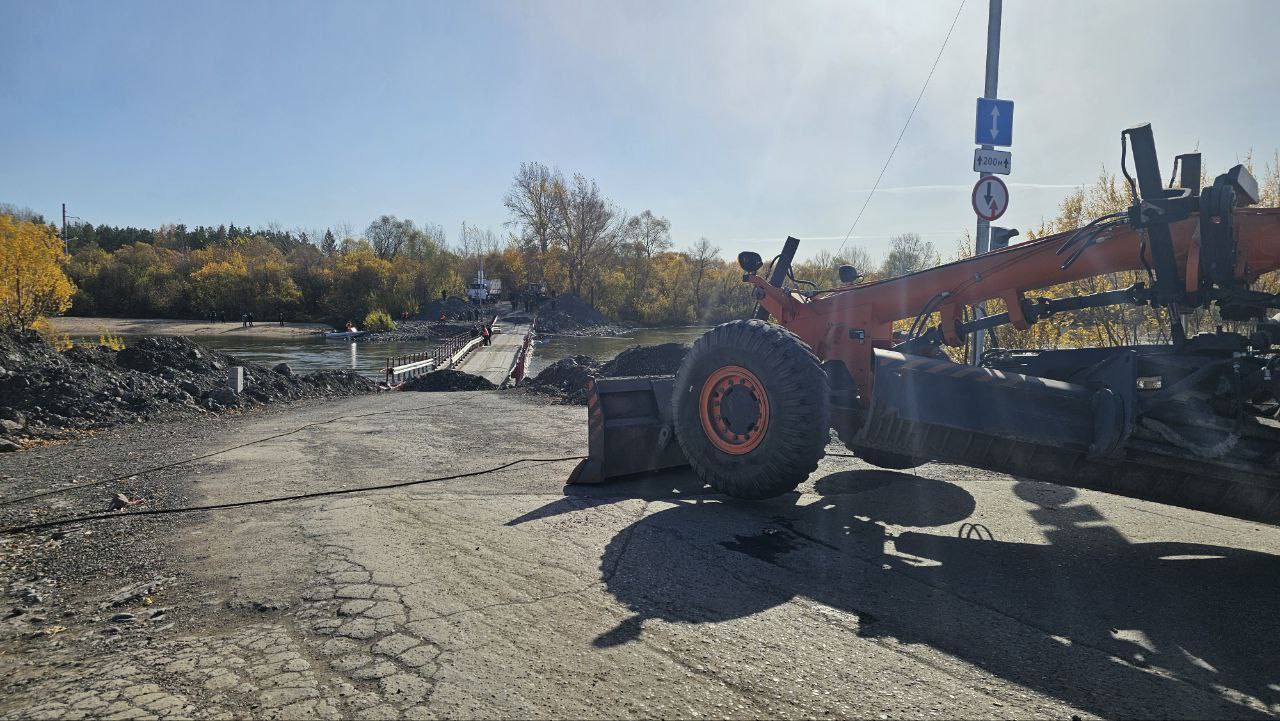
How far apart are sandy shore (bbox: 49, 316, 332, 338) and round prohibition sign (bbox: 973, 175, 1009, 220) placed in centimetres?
6383

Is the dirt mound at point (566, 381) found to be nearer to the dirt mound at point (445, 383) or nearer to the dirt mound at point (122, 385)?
the dirt mound at point (445, 383)

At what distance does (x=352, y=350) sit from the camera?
37281 millimetres


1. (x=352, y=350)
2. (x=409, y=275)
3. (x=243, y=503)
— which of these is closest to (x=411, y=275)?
(x=409, y=275)

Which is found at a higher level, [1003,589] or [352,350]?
[1003,589]

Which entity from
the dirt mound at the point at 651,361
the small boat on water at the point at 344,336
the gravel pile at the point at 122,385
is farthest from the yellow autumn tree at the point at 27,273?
the small boat on water at the point at 344,336

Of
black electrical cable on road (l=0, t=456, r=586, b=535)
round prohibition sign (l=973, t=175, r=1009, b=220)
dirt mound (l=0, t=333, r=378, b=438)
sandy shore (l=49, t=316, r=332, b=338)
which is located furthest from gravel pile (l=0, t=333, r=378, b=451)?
sandy shore (l=49, t=316, r=332, b=338)

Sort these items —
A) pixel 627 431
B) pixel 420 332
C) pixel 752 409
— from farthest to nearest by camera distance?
pixel 420 332 → pixel 627 431 → pixel 752 409

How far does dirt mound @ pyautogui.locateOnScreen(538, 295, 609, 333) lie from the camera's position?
68.2 metres

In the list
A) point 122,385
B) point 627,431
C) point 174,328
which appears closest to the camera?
point 627,431

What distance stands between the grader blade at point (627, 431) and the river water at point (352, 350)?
2608 cm

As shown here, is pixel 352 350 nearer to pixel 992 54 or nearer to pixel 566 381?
pixel 566 381

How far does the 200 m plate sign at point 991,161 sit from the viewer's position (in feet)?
32.4

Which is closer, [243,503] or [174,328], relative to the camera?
[243,503]

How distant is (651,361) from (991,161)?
938 centimetres
